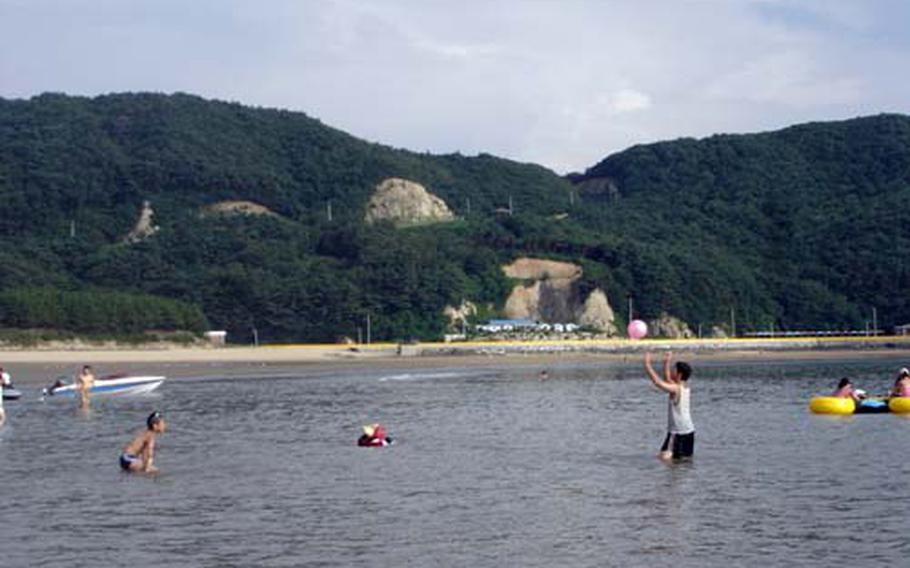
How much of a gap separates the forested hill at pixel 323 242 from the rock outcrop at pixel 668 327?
3.40 ft

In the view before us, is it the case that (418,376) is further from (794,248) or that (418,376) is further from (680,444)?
(794,248)

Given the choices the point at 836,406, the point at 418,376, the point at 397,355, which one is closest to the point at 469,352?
the point at 397,355

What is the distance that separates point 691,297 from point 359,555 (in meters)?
125

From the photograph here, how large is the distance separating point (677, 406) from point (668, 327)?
111m

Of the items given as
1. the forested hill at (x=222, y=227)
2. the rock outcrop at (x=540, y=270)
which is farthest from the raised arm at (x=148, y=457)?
the rock outcrop at (x=540, y=270)

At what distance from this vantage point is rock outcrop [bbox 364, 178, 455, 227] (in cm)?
16812

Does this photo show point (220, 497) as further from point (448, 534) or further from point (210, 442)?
point (210, 442)

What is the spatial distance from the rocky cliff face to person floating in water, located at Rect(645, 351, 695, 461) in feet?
339

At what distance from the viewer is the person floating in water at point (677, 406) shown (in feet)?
76.0

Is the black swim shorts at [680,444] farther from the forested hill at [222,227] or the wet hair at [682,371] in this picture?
the forested hill at [222,227]

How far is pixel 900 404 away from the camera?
119ft

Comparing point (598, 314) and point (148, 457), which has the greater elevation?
point (598, 314)

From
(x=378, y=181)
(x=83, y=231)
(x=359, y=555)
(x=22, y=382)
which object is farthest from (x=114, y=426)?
(x=378, y=181)

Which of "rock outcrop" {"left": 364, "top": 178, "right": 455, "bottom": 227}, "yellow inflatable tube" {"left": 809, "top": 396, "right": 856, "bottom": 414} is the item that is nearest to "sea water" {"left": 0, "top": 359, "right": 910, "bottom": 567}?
"yellow inflatable tube" {"left": 809, "top": 396, "right": 856, "bottom": 414}
